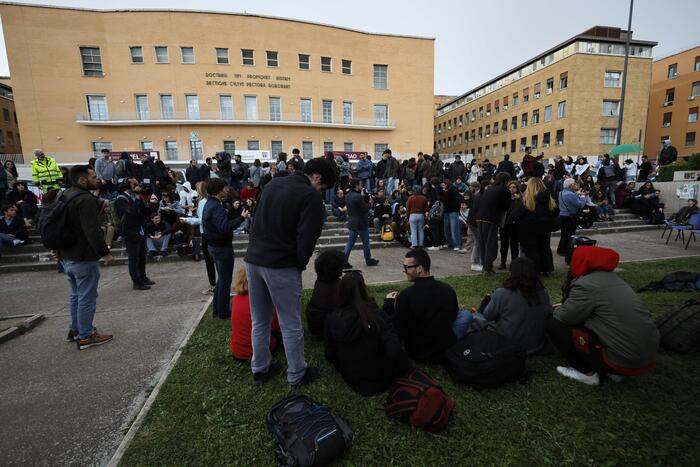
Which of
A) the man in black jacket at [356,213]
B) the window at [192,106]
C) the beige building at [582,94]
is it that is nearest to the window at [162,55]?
the window at [192,106]

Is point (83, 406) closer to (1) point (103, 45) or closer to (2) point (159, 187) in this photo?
(2) point (159, 187)

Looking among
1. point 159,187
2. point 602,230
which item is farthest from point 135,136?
point 602,230

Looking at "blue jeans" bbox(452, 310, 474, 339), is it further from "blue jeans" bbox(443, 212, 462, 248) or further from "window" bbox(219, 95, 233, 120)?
"window" bbox(219, 95, 233, 120)

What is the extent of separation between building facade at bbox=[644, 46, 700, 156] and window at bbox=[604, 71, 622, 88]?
29.6ft

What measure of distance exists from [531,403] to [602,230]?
1198cm

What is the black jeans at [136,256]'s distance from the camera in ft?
21.1

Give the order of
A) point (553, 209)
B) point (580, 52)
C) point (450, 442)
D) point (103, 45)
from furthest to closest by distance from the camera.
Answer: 1. point (580, 52)
2. point (103, 45)
3. point (553, 209)
4. point (450, 442)

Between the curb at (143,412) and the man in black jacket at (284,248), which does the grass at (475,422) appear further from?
the man in black jacket at (284,248)

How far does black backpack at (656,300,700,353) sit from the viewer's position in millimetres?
3635

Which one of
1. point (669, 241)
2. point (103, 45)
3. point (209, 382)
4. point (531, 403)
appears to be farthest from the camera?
point (103, 45)

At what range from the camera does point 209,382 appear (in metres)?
3.30

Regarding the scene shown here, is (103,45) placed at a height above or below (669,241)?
above

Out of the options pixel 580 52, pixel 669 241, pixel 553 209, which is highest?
pixel 580 52

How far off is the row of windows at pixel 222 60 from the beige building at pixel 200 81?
0.09m
